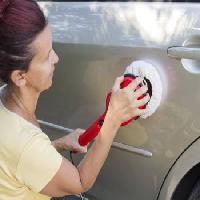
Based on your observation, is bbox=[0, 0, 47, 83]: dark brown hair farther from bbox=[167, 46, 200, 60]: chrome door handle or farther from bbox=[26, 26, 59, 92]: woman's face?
bbox=[167, 46, 200, 60]: chrome door handle

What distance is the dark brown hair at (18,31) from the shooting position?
1.57m

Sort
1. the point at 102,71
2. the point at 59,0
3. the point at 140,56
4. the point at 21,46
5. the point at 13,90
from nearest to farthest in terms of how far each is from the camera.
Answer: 1. the point at 21,46
2. the point at 13,90
3. the point at 140,56
4. the point at 102,71
5. the point at 59,0

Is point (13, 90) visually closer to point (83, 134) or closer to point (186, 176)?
point (83, 134)

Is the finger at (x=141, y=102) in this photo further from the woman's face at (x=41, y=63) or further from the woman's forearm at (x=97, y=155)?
the woman's face at (x=41, y=63)

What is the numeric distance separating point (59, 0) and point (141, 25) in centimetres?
71

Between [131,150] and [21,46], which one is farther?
[131,150]

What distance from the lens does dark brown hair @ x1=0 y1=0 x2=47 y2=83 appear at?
1.57 metres

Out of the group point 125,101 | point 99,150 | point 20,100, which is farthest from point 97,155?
point 20,100

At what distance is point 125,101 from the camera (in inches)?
64.6

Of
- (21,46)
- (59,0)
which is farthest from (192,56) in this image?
(59,0)

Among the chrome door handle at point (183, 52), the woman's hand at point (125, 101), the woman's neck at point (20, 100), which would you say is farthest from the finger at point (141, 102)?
the woman's neck at point (20, 100)

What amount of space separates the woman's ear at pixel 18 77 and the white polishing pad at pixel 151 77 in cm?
44

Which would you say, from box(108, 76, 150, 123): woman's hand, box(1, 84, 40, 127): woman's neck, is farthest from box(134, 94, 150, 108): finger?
box(1, 84, 40, 127): woman's neck

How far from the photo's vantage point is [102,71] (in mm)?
2193
